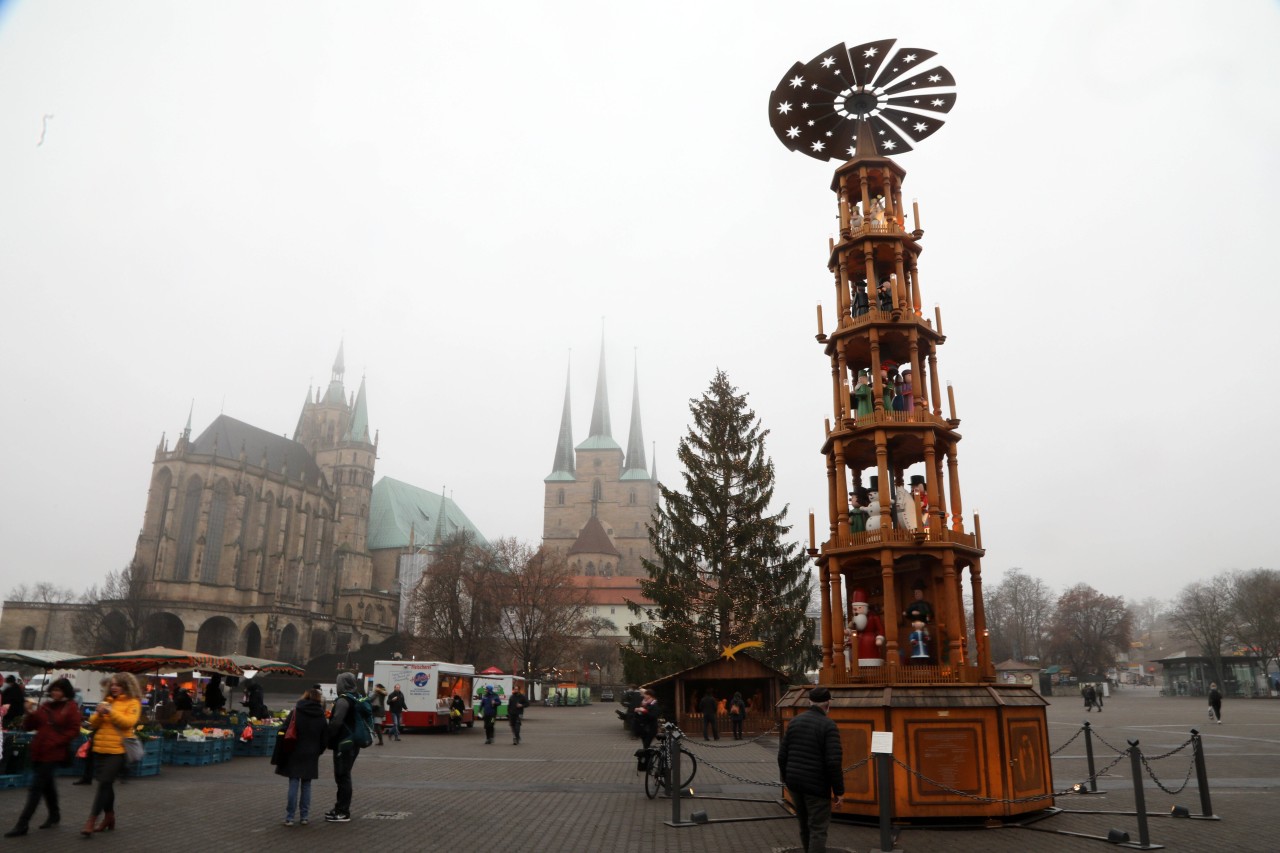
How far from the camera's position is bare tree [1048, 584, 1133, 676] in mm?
81938

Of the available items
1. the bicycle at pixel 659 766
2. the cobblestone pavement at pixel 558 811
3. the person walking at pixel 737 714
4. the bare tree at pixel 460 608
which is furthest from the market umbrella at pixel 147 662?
the bare tree at pixel 460 608

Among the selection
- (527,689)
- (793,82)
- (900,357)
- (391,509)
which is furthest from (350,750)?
(391,509)

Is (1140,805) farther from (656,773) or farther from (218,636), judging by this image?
(218,636)

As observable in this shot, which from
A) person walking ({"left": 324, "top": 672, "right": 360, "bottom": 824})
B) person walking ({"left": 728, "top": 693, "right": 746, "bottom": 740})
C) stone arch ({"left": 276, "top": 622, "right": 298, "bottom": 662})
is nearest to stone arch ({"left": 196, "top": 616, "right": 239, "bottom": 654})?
stone arch ({"left": 276, "top": 622, "right": 298, "bottom": 662})

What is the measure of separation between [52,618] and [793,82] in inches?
3063

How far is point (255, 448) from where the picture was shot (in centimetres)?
9262

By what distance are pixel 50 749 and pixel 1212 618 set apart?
7951 centimetres

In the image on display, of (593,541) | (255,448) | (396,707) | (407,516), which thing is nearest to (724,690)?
(396,707)

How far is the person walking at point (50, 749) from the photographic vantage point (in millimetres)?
9180

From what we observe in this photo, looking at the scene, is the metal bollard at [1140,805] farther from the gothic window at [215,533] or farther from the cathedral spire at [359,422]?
the cathedral spire at [359,422]

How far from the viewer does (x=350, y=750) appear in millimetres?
10977

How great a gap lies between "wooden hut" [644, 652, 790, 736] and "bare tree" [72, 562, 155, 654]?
57.0 meters

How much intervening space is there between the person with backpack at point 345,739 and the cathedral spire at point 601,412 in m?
109

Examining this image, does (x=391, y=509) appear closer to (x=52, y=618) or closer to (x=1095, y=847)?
(x=52, y=618)
